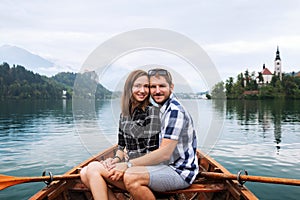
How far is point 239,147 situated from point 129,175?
10731mm

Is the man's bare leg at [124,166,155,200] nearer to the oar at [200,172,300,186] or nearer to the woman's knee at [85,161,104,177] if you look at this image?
the woman's knee at [85,161,104,177]

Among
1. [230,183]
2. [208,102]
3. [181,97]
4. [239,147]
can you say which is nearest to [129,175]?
[181,97]

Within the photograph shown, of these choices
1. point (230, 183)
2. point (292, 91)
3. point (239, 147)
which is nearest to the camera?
point (230, 183)

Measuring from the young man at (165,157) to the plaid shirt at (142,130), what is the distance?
81 millimetres

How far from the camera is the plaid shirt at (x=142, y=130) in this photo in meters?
2.90

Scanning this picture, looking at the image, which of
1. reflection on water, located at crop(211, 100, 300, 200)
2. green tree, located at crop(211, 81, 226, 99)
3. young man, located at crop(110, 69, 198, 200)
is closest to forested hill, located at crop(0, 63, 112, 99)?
reflection on water, located at crop(211, 100, 300, 200)

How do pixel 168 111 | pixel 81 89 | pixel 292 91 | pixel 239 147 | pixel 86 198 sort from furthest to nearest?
pixel 292 91, pixel 239 147, pixel 86 198, pixel 81 89, pixel 168 111

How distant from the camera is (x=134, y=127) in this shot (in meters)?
2.95

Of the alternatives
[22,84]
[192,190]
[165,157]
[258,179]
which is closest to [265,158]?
[258,179]

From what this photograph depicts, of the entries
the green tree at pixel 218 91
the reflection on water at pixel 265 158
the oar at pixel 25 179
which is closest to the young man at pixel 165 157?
the green tree at pixel 218 91

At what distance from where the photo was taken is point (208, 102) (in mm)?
3516

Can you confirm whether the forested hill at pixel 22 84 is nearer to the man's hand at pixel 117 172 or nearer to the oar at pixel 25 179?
the oar at pixel 25 179

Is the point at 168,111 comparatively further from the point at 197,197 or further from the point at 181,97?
the point at 197,197

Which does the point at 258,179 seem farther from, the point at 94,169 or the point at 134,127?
the point at 94,169
